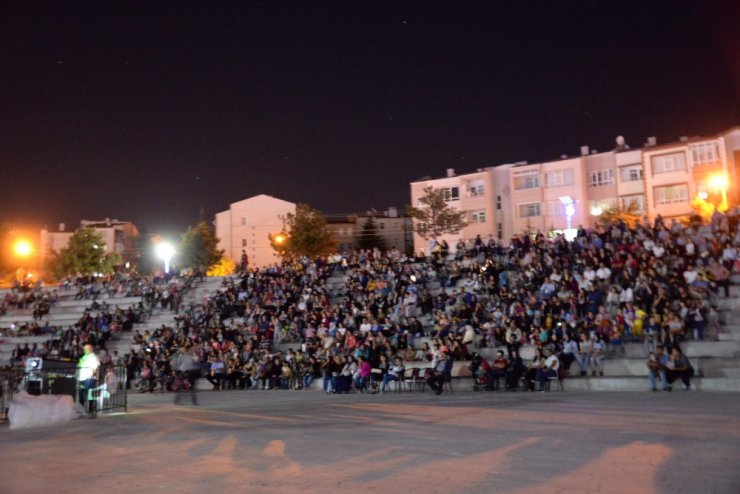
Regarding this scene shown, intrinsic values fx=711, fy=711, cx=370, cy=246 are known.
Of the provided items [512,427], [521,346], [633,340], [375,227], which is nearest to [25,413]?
[512,427]

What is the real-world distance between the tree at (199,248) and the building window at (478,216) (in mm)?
23868

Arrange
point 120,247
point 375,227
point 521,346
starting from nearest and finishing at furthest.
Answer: point 521,346 → point 375,227 → point 120,247

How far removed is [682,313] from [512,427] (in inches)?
387

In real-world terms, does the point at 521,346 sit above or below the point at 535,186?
below

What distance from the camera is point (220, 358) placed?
952 inches

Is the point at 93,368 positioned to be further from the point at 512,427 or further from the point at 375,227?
the point at 375,227

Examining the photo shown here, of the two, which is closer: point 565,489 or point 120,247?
point 565,489

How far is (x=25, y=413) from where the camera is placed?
13117 millimetres

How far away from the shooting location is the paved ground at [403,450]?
7.13m

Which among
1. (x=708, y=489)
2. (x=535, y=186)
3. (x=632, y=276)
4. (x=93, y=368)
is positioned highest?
(x=535, y=186)

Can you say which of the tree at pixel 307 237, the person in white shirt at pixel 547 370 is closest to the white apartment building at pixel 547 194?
the tree at pixel 307 237

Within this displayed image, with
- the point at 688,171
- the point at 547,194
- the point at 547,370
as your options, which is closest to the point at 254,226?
the point at 547,194

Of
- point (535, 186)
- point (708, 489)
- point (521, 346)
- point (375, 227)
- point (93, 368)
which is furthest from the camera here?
point (375, 227)

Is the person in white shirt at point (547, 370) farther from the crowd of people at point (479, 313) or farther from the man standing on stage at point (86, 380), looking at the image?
the man standing on stage at point (86, 380)
